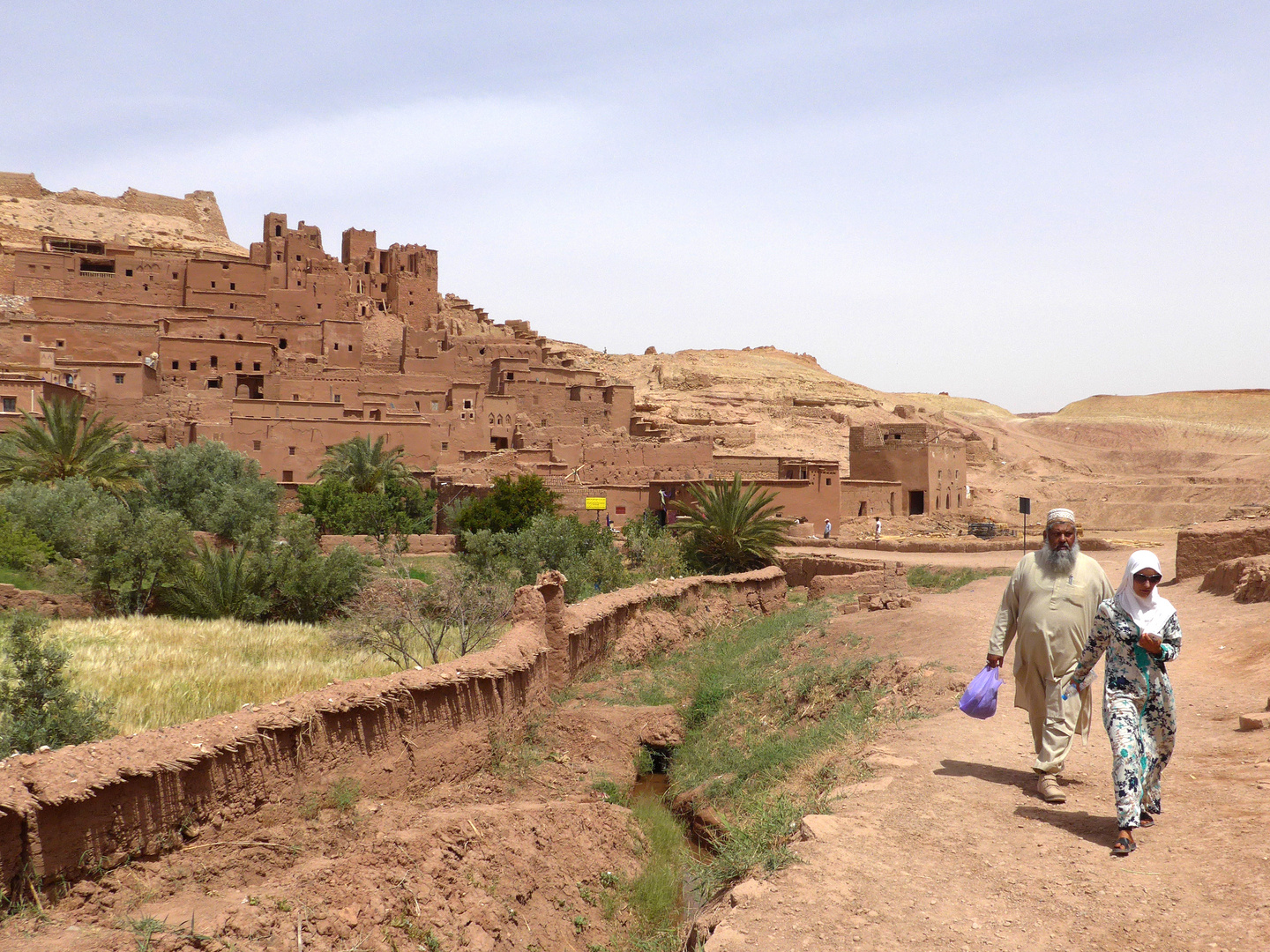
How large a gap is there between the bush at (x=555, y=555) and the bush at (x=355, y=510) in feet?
17.8

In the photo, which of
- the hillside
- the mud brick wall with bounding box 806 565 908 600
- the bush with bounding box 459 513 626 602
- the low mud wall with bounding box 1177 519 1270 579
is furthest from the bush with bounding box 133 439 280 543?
the hillside

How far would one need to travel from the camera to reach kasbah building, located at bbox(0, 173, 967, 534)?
109ft

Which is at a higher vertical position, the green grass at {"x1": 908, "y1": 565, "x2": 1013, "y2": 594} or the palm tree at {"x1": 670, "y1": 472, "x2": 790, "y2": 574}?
the palm tree at {"x1": 670, "y1": 472, "x2": 790, "y2": 574}

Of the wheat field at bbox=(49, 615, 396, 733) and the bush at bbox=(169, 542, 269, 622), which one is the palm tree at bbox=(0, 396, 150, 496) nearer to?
the bush at bbox=(169, 542, 269, 622)

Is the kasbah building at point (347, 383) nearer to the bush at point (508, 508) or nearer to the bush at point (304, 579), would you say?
the bush at point (508, 508)

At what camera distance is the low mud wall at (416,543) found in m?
24.1

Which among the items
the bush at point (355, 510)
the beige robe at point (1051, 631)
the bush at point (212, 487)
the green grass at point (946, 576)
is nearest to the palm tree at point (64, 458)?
the bush at point (212, 487)

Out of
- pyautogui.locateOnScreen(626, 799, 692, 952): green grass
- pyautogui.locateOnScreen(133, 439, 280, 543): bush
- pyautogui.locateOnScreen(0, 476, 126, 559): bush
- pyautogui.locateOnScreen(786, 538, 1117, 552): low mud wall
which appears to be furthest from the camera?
pyautogui.locateOnScreen(133, 439, 280, 543): bush

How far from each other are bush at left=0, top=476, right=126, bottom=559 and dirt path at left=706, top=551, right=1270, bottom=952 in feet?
53.8

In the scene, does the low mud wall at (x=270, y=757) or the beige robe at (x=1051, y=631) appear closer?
the low mud wall at (x=270, y=757)

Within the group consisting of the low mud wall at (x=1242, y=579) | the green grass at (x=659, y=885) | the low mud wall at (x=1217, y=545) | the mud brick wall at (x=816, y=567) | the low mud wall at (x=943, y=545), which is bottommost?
the green grass at (x=659, y=885)

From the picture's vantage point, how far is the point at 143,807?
5219 millimetres

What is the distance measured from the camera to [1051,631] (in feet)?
18.6

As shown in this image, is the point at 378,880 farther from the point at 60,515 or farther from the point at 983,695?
the point at 60,515
